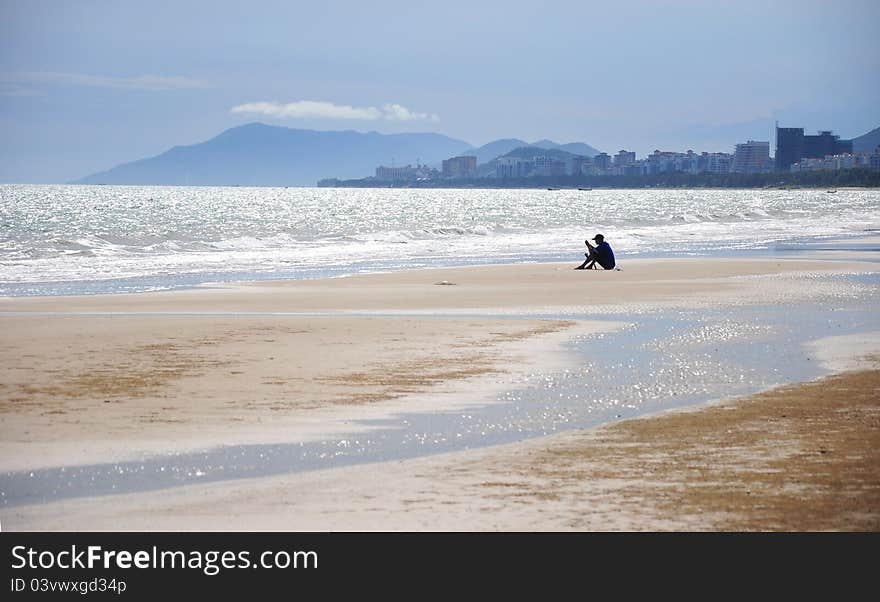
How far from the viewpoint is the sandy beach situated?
7566 mm

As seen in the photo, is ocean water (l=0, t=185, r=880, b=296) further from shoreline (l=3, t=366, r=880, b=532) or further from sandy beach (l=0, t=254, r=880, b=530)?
shoreline (l=3, t=366, r=880, b=532)

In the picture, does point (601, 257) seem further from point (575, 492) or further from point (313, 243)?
point (575, 492)

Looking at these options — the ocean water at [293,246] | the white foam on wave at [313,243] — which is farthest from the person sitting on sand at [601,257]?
the white foam on wave at [313,243]

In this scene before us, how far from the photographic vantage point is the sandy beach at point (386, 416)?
7.57 meters

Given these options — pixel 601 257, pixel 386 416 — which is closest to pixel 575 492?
pixel 386 416

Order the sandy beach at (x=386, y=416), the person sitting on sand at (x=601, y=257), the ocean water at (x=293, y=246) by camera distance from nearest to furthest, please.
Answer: the sandy beach at (x=386, y=416) < the ocean water at (x=293, y=246) < the person sitting on sand at (x=601, y=257)

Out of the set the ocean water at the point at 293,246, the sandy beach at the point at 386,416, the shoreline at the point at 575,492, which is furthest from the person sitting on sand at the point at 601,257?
the shoreline at the point at 575,492

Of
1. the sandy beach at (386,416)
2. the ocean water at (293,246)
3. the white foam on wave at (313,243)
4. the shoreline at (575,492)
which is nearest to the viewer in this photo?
the shoreline at (575,492)

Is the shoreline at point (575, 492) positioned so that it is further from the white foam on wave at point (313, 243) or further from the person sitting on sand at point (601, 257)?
the white foam on wave at point (313, 243)

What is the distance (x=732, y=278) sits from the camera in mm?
28812

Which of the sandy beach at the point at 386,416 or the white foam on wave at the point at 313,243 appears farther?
the white foam on wave at the point at 313,243

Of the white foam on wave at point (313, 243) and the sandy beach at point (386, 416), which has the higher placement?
the sandy beach at point (386, 416)

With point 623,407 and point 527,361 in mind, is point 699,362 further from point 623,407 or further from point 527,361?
point 623,407

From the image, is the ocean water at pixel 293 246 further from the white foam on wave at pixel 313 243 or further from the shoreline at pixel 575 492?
the shoreline at pixel 575 492
